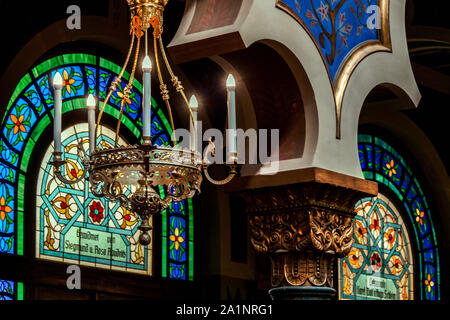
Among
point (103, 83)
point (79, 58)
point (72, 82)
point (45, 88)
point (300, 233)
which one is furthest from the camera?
point (103, 83)

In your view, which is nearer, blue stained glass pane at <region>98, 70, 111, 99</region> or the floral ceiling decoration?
the floral ceiling decoration

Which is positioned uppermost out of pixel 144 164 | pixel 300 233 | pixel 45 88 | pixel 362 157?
pixel 362 157

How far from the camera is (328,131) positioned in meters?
6.82

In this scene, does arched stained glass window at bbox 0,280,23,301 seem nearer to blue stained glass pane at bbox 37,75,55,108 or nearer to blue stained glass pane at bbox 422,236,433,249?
blue stained glass pane at bbox 37,75,55,108

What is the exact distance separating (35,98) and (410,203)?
5892 mm

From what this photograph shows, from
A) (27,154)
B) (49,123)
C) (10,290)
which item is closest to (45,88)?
(49,123)

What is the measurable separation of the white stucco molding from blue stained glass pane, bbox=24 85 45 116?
2.49 metres

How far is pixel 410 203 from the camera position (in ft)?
42.1

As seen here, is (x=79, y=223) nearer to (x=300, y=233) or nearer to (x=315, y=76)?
(x=300, y=233)

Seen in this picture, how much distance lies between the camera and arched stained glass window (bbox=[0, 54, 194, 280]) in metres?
8.11

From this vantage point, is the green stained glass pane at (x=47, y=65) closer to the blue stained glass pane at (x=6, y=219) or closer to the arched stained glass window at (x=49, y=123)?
the arched stained glass window at (x=49, y=123)

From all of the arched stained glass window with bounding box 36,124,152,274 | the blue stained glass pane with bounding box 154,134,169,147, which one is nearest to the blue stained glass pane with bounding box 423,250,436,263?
the blue stained glass pane with bounding box 154,134,169,147
